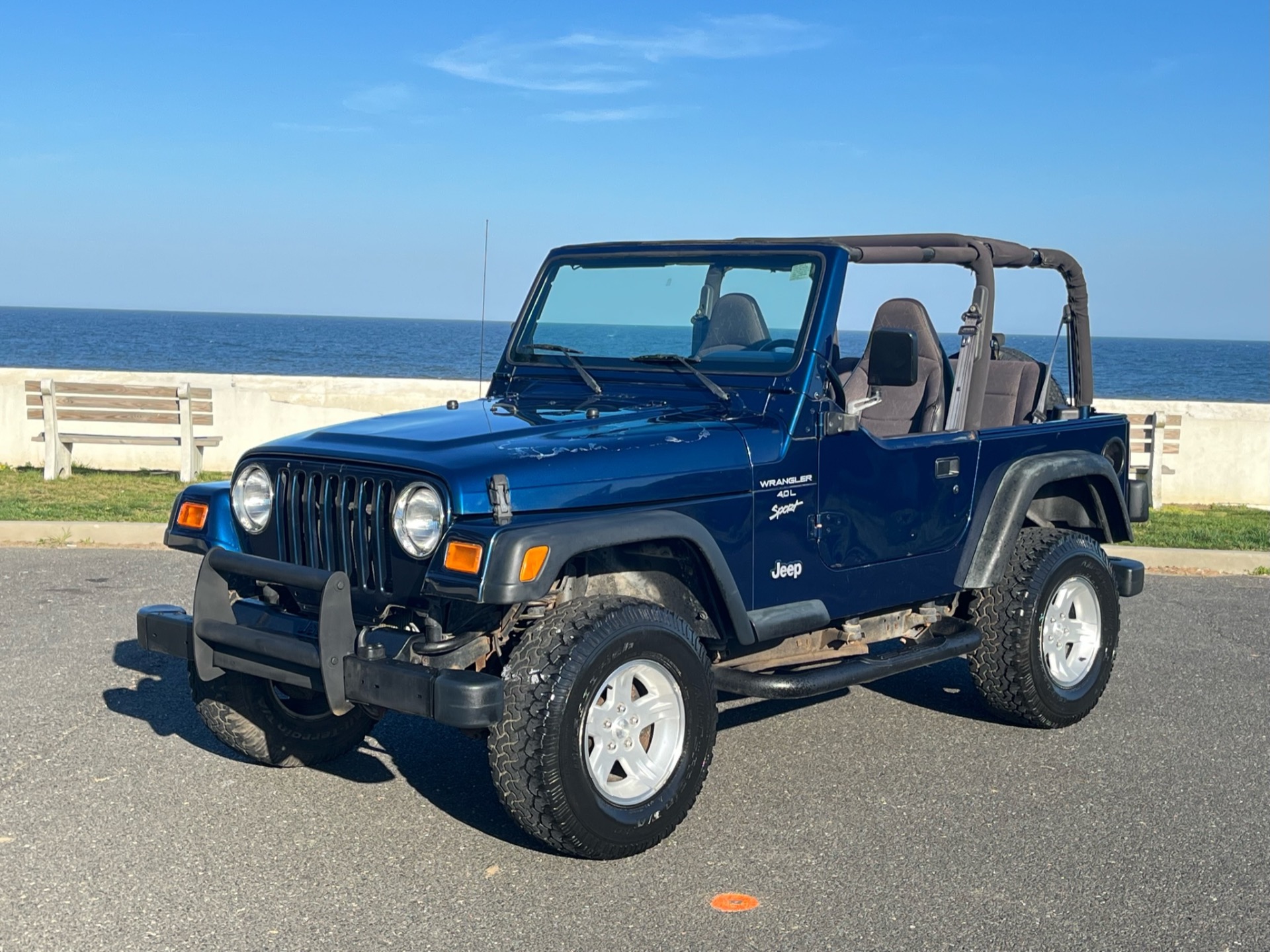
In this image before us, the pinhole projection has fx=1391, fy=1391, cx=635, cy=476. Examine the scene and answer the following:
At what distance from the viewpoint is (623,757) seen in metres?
4.45

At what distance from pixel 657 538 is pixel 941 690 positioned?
9.60ft

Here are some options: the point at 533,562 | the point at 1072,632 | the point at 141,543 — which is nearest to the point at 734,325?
the point at 533,562

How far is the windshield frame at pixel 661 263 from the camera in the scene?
528 centimetres

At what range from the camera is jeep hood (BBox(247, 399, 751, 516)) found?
168 inches

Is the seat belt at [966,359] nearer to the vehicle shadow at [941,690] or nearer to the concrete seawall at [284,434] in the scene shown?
the vehicle shadow at [941,690]

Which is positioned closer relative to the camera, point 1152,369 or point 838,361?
point 838,361

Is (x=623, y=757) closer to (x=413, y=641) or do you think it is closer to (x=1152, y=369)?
(x=413, y=641)

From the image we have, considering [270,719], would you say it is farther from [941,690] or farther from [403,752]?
[941,690]

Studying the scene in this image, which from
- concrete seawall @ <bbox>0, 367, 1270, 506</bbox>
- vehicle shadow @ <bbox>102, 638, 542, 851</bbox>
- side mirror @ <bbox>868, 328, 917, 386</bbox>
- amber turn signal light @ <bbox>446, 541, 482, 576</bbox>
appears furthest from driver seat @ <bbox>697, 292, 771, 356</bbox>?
concrete seawall @ <bbox>0, 367, 1270, 506</bbox>

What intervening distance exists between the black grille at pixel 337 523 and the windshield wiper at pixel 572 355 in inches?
53.0

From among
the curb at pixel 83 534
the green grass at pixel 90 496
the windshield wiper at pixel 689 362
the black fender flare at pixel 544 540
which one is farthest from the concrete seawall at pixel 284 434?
the black fender flare at pixel 544 540

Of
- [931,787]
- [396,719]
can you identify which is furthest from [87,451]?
[931,787]

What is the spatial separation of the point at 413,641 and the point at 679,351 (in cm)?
187

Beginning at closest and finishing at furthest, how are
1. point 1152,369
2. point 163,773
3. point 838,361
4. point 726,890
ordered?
point 726,890 < point 163,773 < point 838,361 < point 1152,369
